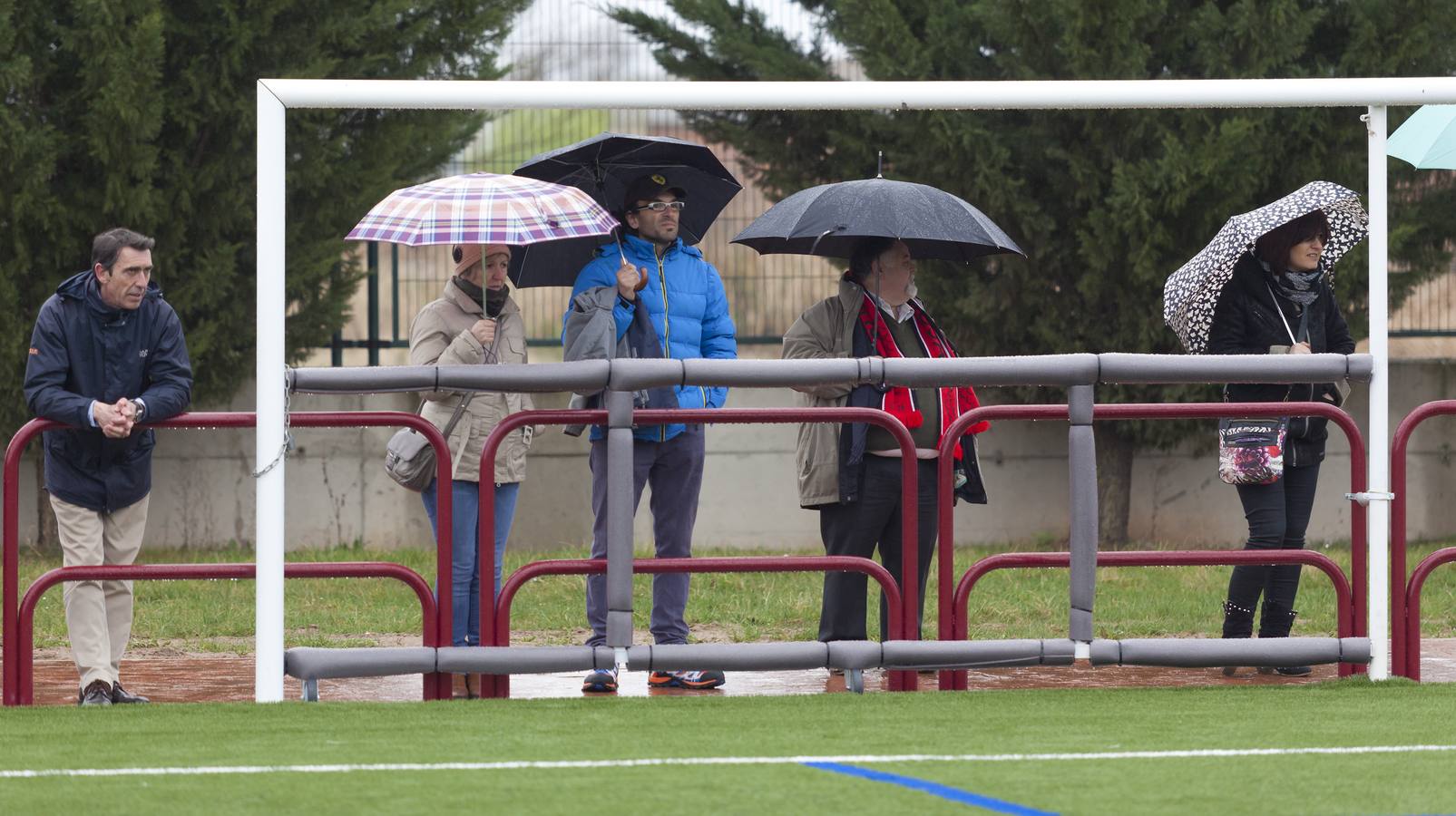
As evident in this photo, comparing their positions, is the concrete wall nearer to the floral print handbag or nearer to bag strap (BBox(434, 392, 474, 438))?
the floral print handbag

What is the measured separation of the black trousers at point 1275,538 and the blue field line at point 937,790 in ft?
8.91

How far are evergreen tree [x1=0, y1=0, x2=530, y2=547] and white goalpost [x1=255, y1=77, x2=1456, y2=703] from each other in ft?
17.3

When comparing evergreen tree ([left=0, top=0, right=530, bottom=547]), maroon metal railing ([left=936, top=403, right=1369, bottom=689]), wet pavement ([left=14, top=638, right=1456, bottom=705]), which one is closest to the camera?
maroon metal railing ([left=936, top=403, right=1369, bottom=689])

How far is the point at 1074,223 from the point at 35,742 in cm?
786

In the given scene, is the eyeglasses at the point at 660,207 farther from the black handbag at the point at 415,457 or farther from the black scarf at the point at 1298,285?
the black scarf at the point at 1298,285

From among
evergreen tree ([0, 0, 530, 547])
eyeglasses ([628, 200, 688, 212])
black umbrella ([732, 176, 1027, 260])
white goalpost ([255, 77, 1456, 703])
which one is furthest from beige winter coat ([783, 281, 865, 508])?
evergreen tree ([0, 0, 530, 547])

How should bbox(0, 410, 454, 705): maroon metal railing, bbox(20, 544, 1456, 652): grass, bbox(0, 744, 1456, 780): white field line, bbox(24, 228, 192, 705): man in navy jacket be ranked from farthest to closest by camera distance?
bbox(20, 544, 1456, 652): grass → bbox(24, 228, 192, 705): man in navy jacket → bbox(0, 410, 454, 705): maroon metal railing → bbox(0, 744, 1456, 780): white field line

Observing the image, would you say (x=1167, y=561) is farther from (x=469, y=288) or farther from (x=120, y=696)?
(x=120, y=696)

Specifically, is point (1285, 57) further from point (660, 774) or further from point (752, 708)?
point (660, 774)

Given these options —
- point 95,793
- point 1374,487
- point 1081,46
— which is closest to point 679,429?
point 1374,487

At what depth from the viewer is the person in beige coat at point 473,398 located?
7.19m

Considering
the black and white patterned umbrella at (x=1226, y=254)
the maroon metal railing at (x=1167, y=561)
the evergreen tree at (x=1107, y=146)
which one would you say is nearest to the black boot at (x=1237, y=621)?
the maroon metal railing at (x=1167, y=561)

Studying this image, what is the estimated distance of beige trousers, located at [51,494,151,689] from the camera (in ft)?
22.0

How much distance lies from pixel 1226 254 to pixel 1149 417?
1090 millimetres
